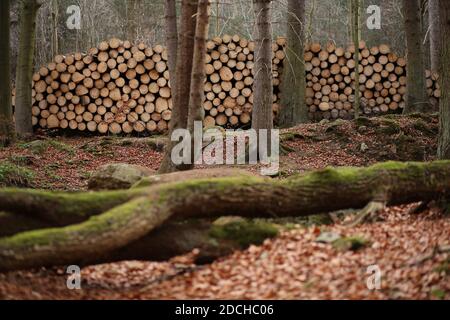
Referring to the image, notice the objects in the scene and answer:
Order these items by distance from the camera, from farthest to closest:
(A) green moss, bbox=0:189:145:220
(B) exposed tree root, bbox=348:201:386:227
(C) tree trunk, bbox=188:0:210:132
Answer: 1. (C) tree trunk, bbox=188:0:210:132
2. (B) exposed tree root, bbox=348:201:386:227
3. (A) green moss, bbox=0:189:145:220

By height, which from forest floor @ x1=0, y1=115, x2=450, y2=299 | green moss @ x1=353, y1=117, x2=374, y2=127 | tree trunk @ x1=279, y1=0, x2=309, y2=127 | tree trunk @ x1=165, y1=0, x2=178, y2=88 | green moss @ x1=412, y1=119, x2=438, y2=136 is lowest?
forest floor @ x1=0, y1=115, x2=450, y2=299

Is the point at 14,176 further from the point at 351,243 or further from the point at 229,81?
the point at 229,81

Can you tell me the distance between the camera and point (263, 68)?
12.2 metres

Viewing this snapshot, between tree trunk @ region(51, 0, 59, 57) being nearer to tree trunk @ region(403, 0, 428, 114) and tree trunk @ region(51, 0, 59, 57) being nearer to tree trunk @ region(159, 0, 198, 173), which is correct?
tree trunk @ region(403, 0, 428, 114)

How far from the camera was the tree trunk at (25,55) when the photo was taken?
1512 cm

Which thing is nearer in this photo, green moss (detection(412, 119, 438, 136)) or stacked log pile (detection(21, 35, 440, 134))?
green moss (detection(412, 119, 438, 136))

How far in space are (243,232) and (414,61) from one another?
34.6ft

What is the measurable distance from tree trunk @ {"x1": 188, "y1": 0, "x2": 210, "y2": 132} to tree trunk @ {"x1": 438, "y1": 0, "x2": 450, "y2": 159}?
3.65 m

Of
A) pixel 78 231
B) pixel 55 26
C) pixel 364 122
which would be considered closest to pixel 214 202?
pixel 78 231

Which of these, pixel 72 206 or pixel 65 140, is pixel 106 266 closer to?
pixel 72 206

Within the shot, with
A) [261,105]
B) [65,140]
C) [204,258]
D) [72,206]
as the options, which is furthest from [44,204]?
[65,140]

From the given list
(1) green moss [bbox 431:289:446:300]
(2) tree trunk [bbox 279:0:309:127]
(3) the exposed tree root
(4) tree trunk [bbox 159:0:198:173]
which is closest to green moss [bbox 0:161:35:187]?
(4) tree trunk [bbox 159:0:198:173]

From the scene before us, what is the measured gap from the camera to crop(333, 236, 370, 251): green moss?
246 inches
